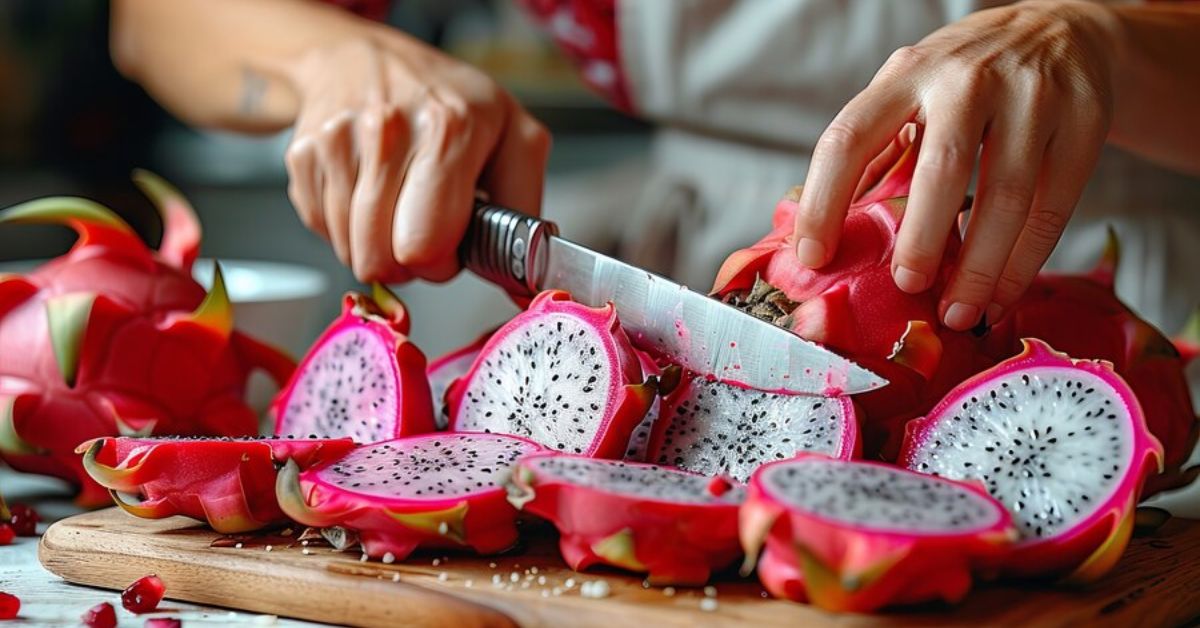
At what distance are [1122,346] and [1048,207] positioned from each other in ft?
0.57

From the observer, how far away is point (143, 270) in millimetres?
1486

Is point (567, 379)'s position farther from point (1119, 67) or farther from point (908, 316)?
point (1119, 67)

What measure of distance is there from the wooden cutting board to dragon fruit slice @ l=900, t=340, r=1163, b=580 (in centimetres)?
5

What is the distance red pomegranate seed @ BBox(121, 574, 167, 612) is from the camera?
43.9 inches

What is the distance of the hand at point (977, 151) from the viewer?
46.3 inches

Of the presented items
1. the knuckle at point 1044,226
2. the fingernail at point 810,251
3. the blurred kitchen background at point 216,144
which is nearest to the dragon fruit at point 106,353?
the fingernail at point 810,251

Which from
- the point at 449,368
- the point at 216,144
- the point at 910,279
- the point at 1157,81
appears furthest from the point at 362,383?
the point at 216,144

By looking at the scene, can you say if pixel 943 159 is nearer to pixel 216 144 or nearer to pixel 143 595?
pixel 143 595

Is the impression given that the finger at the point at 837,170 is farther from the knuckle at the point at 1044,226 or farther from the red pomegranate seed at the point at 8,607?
the red pomegranate seed at the point at 8,607

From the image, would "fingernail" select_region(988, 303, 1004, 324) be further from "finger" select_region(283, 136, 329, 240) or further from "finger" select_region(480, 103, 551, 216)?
"finger" select_region(283, 136, 329, 240)

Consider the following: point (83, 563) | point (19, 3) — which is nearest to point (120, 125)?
point (19, 3)

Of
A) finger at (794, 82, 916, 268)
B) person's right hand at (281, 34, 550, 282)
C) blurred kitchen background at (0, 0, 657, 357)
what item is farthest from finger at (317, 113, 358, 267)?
blurred kitchen background at (0, 0, 657, 357)

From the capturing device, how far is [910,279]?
3.89ft

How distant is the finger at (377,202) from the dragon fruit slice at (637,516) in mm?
605
